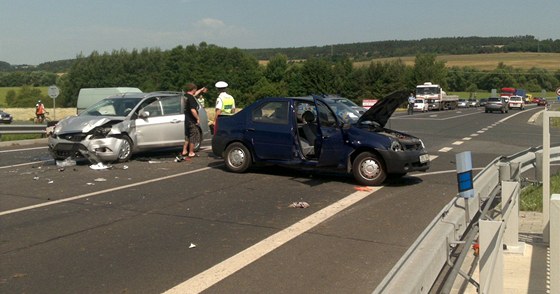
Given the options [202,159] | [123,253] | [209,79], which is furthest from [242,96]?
[123,253]

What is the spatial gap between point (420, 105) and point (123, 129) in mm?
53750

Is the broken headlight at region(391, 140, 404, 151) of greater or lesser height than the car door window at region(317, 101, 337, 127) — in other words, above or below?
below

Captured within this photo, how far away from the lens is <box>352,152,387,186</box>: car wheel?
1037 cm

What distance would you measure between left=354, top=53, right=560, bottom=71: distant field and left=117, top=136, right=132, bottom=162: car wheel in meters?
115

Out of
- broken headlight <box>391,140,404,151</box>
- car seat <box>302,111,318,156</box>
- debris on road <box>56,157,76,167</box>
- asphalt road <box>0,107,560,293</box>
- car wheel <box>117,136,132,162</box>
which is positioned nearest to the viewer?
asphalt road <box>0,107,560,293</box>

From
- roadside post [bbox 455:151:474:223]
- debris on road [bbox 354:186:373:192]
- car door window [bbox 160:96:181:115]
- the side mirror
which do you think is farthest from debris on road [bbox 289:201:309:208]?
car door window [bbox 160:96:181:115]

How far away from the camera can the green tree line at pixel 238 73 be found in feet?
358

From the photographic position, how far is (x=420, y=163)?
10531mm

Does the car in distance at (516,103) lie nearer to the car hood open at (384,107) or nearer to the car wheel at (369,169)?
the car hood open at (384,107)

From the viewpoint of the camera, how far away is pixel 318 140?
1077cm

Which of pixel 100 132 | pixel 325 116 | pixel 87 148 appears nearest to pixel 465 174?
pixel 325 116

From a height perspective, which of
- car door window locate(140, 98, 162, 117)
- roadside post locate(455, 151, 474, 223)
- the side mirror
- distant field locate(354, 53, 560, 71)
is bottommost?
roadside post locate(455, 151, 474, 223)

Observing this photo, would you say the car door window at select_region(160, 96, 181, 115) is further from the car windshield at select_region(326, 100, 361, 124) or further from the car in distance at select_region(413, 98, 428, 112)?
the car in distance at select_region(413, 98, 428, 112)

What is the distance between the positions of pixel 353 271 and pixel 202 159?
9113mm
